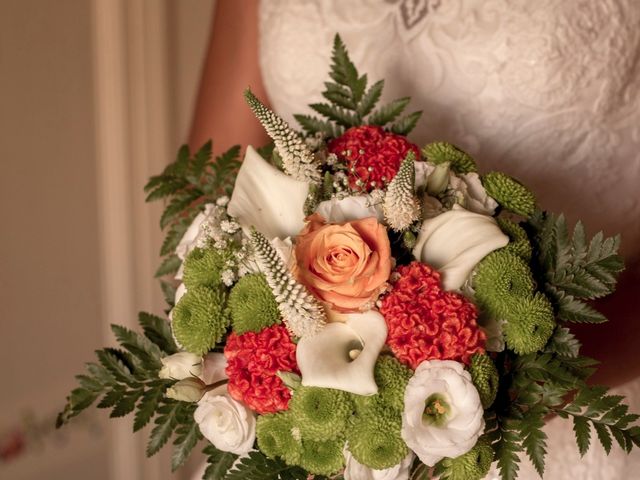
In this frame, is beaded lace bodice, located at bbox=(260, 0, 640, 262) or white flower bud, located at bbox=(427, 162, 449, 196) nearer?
white flower bud, located at bbox=(427, 162, 449, 196)

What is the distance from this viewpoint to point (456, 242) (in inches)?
24.2

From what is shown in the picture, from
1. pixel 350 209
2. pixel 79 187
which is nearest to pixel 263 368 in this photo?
pixel 350 209

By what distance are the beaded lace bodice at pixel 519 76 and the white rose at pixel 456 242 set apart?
1.08 feet

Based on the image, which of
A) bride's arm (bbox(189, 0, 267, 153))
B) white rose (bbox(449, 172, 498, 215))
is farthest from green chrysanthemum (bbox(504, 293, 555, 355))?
bride's arm (bbox(189, 0, 267, 153))

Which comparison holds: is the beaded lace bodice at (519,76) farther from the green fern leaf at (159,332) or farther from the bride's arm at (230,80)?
the green fern leaf at (159,332)

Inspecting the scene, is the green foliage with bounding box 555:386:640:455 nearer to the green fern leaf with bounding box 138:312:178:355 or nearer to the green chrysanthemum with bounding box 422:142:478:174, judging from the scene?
the green chrysanthemum with bounding box 422:142:478:174

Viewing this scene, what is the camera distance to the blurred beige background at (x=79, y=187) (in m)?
1.44

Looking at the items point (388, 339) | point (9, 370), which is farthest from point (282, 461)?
point (9, 370)

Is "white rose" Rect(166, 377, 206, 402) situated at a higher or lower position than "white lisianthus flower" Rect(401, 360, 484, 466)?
lower

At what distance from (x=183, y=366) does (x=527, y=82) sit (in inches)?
21.0

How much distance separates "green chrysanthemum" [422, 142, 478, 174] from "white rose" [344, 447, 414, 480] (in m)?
0.27

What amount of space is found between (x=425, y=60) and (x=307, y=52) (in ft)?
0.55

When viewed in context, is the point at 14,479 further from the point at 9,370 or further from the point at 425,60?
the point at 425,60

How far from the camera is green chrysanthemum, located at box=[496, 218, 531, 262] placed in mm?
616
